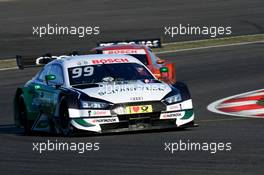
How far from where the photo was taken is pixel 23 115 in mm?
16188

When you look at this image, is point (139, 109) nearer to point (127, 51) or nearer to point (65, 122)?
point (65, 122)

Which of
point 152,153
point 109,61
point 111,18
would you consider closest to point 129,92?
point 109,61

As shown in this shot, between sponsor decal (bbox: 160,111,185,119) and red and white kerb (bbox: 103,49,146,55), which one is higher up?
red and white kerb (bbox: 103,49,146,55)

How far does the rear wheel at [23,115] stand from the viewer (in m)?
15.8

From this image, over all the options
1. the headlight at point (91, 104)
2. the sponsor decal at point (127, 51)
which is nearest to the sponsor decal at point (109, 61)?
the headlight at point (91, 104)

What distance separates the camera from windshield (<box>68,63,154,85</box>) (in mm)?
14664

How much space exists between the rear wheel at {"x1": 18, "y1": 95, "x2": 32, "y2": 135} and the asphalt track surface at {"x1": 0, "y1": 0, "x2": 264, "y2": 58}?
13317mm

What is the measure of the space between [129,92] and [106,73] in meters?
1.00

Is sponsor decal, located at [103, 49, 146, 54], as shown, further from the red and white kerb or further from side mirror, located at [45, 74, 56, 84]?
side mirror, located at [45, 74, 56, 84]

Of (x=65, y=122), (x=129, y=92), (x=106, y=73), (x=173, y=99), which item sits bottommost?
(x=65, y=122)

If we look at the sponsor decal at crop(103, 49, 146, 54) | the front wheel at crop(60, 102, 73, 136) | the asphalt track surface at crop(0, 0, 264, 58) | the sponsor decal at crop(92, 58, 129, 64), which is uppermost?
the sponsor decal at crop(92, 58, 129, 64)

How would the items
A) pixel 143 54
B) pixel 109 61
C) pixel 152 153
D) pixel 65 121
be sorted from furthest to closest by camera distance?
pixel 143 54, pixel 109 61, pixel 65 121, pixel 152 153

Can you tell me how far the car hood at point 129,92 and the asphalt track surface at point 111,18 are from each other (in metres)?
15.8

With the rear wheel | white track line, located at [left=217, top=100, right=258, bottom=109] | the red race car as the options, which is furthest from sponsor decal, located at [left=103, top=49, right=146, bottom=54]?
the rear wheel
